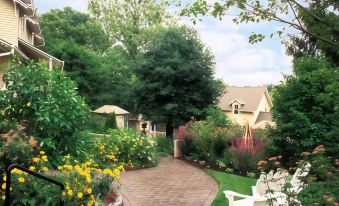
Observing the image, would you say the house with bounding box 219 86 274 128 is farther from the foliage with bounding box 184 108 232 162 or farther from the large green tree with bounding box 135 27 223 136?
the foliage with bounding box 184 108 232 162

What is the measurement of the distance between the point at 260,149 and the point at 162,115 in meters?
8.38

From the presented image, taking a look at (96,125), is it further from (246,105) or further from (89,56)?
(246,105)

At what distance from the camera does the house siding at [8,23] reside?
18.2 metres

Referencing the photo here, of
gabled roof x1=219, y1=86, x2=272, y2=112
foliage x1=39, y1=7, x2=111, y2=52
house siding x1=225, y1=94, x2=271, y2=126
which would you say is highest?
foliage x1=39, y1=7, x2=111, y2=52

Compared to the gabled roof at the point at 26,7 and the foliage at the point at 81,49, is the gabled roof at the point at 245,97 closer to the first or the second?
the foliage at the point at 81,49

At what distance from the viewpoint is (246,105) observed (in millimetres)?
45812

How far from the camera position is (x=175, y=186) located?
10680 millimetres

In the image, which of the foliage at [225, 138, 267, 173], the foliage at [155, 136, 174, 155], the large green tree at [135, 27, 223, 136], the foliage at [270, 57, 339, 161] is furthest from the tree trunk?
the foliage at [270, 57, 339, 161]

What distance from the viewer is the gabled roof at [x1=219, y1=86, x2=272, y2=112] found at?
4547cm

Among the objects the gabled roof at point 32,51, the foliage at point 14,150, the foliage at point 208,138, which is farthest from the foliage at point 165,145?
the foliage at point 14,150

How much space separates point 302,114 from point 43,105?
23.7ft

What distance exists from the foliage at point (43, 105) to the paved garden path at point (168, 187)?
90.4 inches

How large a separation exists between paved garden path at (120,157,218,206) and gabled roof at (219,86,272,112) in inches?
1264

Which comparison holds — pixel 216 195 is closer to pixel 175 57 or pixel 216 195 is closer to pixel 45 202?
pixel 45 202
